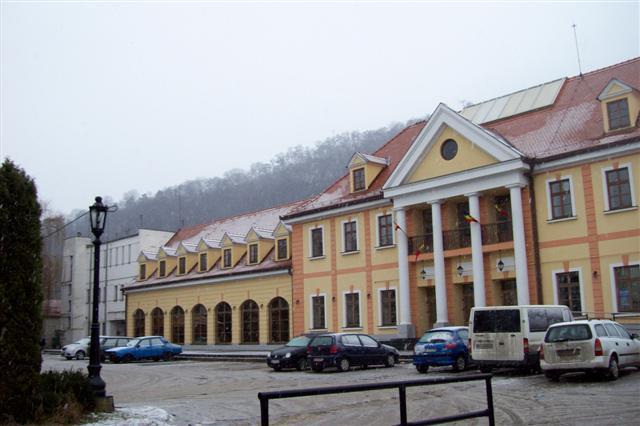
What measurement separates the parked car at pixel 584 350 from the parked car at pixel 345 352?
7.85 meters

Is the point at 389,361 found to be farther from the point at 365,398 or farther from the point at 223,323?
the point at 223,323

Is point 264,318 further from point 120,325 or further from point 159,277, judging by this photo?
Answer: point 120,325

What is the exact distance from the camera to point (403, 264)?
32.9 metres

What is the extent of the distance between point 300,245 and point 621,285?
18.4 m

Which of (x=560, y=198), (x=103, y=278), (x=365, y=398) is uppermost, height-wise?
(x=560, y=198)

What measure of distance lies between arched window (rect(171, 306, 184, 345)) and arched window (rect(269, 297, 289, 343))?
995cm

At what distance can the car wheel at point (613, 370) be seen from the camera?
16953 mm

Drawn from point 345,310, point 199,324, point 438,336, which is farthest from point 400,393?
point 199,324

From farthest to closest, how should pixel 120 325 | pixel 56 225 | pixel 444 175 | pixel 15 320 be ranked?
pixel 56 225 < pixel 120 325 < pixel 444 175 < pixel 15 320

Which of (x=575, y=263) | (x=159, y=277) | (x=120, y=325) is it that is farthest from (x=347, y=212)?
(x=120, y=325)

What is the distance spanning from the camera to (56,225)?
65.4 m

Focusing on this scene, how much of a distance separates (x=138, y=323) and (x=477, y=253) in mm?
32868

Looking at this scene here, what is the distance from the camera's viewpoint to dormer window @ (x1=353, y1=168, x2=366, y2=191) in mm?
36812

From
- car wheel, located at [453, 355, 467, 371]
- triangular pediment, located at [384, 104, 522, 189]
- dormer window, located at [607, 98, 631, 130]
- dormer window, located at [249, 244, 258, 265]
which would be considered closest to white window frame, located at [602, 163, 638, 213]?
dormer window, located at [607, 98, 631, 130]
